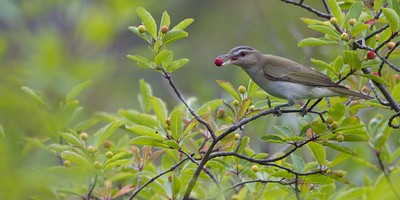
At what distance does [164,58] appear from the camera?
3.23 metres

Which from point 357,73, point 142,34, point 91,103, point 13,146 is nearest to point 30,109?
point 13,146

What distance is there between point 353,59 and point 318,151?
501mm

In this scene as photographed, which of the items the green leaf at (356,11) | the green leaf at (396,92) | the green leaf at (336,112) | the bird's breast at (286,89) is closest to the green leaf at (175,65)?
the green leaf at (336,112)

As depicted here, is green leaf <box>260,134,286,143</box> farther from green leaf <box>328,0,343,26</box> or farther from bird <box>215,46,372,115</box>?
green leaf <box>328,0,343,26</box>

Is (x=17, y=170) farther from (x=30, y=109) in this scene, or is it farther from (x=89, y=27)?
(x=89, y=27)

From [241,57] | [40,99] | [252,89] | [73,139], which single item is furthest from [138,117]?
[40,99]

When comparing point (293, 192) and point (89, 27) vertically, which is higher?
point (89, 27)

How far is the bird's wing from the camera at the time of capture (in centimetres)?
404

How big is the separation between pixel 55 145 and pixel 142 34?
835 millimetres

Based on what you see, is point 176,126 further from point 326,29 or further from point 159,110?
point 326,29

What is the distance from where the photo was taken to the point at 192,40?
14.7 metres

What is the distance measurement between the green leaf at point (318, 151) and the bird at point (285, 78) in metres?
0.28

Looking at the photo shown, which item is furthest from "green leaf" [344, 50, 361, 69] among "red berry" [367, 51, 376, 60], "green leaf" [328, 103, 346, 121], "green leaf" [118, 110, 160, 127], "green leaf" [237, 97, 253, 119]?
"green leaf" [118, 110, 160, 127]

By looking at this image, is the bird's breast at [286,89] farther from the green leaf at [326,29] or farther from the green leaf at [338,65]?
the green leaf at [326,29]
